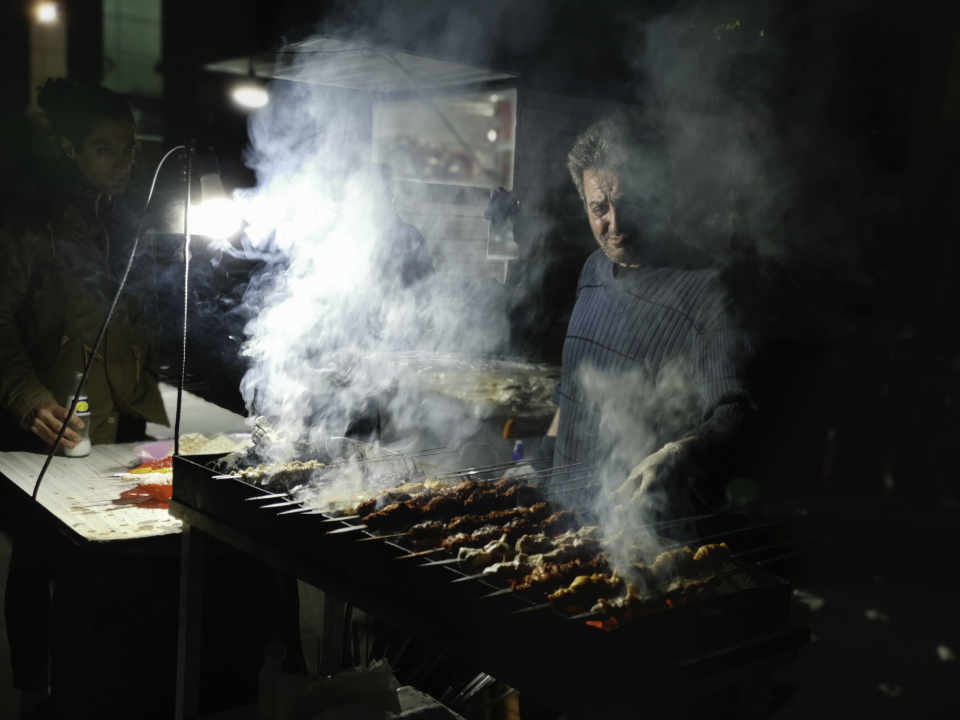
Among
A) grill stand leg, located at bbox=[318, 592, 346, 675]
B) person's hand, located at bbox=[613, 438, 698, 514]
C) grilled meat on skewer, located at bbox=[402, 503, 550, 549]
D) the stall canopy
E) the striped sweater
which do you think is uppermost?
the stall canopy

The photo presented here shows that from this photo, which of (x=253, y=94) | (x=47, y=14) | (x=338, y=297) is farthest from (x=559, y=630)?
(x=47, y=14)

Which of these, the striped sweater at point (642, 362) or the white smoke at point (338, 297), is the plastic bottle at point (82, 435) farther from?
the striped sweater at point (642, 362)

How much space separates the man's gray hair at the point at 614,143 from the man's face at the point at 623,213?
0.12ft

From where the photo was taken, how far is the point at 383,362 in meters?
5.62

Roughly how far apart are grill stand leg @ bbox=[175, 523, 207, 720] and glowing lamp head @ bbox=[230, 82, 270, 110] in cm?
648

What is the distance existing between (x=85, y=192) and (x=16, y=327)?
790 millimetres

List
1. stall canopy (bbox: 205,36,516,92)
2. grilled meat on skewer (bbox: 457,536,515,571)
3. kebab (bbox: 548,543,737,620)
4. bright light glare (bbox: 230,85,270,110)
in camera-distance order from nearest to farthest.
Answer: kebab (bbox: 548,543,737,620) < grilled meat on skewer (bbox: 457,536,515,571) < stall canopy (bbox: 205,36,516,92) < bright light glare (bbox: 230,85,270,110)

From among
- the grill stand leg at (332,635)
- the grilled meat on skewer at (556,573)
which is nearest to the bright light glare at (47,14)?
the grill stand leg at (332,635)

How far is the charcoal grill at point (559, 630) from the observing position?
173cm

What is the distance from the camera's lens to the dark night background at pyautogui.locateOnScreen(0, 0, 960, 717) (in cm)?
534

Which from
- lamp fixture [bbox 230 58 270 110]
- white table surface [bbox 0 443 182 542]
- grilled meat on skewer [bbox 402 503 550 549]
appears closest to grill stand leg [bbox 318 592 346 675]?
white table surface [bbox 0 443 182 542]

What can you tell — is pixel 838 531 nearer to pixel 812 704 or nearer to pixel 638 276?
pixel 812 704

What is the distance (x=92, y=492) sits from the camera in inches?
135

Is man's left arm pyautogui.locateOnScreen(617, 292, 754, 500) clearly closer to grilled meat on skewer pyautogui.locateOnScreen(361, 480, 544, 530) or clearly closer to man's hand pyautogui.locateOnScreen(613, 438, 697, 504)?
man's hand pyautogui.locateOnScreen(613, 438, 697, 504)
